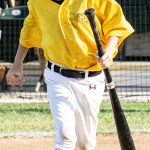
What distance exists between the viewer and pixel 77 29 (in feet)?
14.4

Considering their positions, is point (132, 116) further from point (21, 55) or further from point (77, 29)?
point (77, 29)

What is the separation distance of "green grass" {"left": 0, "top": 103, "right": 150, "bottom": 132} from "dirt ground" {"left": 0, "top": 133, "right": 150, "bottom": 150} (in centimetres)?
52

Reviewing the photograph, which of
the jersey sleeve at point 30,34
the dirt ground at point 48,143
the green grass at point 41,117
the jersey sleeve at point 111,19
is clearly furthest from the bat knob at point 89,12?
the green grass at point 41,117

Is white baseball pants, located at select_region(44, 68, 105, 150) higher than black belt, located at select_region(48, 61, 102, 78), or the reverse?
black belt, located at select_region(48, 61, 102, 78)

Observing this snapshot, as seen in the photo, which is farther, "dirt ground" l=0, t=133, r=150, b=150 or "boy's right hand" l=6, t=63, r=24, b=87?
"dirt ground" l=0, t=133, r=150, b=150

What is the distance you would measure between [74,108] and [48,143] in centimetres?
239

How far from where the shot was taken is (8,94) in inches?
444

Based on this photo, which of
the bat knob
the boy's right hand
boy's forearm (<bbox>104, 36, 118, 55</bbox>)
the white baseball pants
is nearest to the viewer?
the bat knob

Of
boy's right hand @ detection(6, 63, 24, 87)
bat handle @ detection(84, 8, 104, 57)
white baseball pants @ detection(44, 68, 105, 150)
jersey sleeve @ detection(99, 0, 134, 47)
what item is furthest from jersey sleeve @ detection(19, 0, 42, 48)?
bat handle @ detection(84, 8, 104, 57)

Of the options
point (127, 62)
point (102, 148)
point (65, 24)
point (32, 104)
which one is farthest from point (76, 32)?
point (127, 62)

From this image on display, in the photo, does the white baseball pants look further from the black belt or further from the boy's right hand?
the boy's right hand

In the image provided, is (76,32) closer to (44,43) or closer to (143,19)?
(44,43)

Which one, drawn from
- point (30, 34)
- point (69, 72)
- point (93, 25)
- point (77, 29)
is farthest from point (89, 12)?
point (30, 34)

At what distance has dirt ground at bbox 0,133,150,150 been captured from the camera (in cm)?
654
